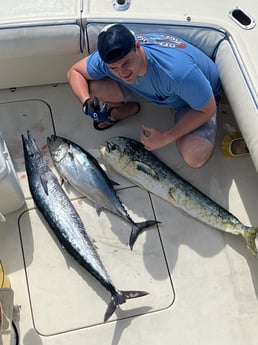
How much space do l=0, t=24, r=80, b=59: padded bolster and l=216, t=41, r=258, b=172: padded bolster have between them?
744 millimetres

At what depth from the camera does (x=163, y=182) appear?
2.74 m

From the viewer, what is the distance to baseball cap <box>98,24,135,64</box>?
2.06 meters

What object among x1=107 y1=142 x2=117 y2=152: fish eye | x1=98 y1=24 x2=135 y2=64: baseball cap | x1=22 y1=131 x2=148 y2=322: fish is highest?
x1=98 y1=24 x2=135 y2=64: baseball cap

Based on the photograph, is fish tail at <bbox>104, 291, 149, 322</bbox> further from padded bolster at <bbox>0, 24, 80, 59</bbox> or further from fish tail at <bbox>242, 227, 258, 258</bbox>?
padded bolster at <bbox>0, 24, 80, 59</bbox>

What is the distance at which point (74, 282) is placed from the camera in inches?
102

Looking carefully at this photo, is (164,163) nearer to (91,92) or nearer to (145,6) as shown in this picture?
(91,92)

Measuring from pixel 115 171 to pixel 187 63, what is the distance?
80cm

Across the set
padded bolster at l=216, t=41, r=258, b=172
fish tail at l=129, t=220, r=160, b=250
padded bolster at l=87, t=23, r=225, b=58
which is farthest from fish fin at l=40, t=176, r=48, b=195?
padded bolster at l=216, t=41, r=258, b=172

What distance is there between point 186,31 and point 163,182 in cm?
80

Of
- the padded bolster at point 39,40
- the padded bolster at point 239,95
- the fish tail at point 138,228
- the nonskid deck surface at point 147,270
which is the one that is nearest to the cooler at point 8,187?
the nonskid deck surface at point 147,270

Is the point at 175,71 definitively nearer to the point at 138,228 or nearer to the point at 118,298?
the point at 138,228

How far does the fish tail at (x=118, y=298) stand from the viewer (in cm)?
246

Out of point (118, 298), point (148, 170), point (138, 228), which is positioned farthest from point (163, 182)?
point (118, 298)

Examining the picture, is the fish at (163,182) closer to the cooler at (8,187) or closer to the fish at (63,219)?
the fish at (63,219)
